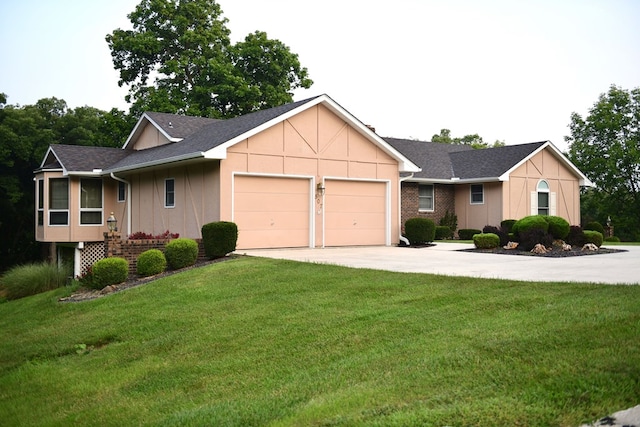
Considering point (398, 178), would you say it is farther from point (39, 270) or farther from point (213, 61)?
point (213, 61)

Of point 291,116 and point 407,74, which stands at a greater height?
point 407,74

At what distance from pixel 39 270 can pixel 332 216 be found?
9.61 metres

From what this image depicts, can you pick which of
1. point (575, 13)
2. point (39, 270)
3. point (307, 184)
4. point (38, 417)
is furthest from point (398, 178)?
point (38, 417)

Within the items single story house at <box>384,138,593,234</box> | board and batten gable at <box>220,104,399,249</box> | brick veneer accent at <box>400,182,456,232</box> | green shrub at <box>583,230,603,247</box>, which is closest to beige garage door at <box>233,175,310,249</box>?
board and batten gable at <box>220,104,399,249</box>

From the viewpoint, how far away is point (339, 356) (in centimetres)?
715

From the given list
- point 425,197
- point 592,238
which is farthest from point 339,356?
point 425,197

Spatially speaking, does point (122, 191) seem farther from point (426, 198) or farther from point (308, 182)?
point (426, 198)

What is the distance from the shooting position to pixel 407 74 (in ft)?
93.4

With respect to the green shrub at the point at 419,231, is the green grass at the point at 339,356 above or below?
below

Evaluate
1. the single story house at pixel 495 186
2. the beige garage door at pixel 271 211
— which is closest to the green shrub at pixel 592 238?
the single story house at pixel 495 186

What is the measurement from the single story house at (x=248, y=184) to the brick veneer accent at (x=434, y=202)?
177 inches

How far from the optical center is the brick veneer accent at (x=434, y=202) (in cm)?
2738

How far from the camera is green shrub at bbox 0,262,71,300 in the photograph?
19491 mm

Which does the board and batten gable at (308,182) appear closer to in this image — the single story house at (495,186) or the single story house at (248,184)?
Result: the single story house at (248,184)
